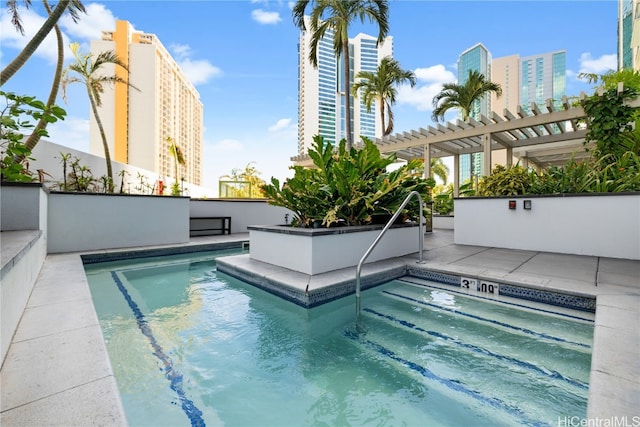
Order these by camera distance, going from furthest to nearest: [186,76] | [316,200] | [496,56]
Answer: [186,76] → [496,56] → [316,200]

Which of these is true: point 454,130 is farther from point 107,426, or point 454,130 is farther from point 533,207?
point 107,426

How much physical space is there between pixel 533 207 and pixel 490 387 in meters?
4.84

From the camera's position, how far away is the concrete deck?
122cm

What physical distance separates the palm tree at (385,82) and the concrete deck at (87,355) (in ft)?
38.6

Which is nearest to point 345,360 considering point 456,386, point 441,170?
point 456,386

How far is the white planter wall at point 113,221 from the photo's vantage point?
5.38 metres

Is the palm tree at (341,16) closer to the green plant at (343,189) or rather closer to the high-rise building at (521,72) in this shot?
the green plant at (343,189)

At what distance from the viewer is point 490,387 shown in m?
1.77

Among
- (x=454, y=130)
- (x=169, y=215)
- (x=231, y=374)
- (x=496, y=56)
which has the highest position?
(x=496, y=56)

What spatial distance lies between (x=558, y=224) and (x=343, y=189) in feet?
13.3

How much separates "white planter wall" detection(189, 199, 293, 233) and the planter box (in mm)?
4858

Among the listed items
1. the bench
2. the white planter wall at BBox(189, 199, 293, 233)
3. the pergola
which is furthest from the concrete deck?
the pergola

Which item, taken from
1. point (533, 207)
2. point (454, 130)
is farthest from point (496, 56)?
point (533, 207)

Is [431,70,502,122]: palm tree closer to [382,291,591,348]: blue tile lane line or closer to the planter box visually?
the planter box
